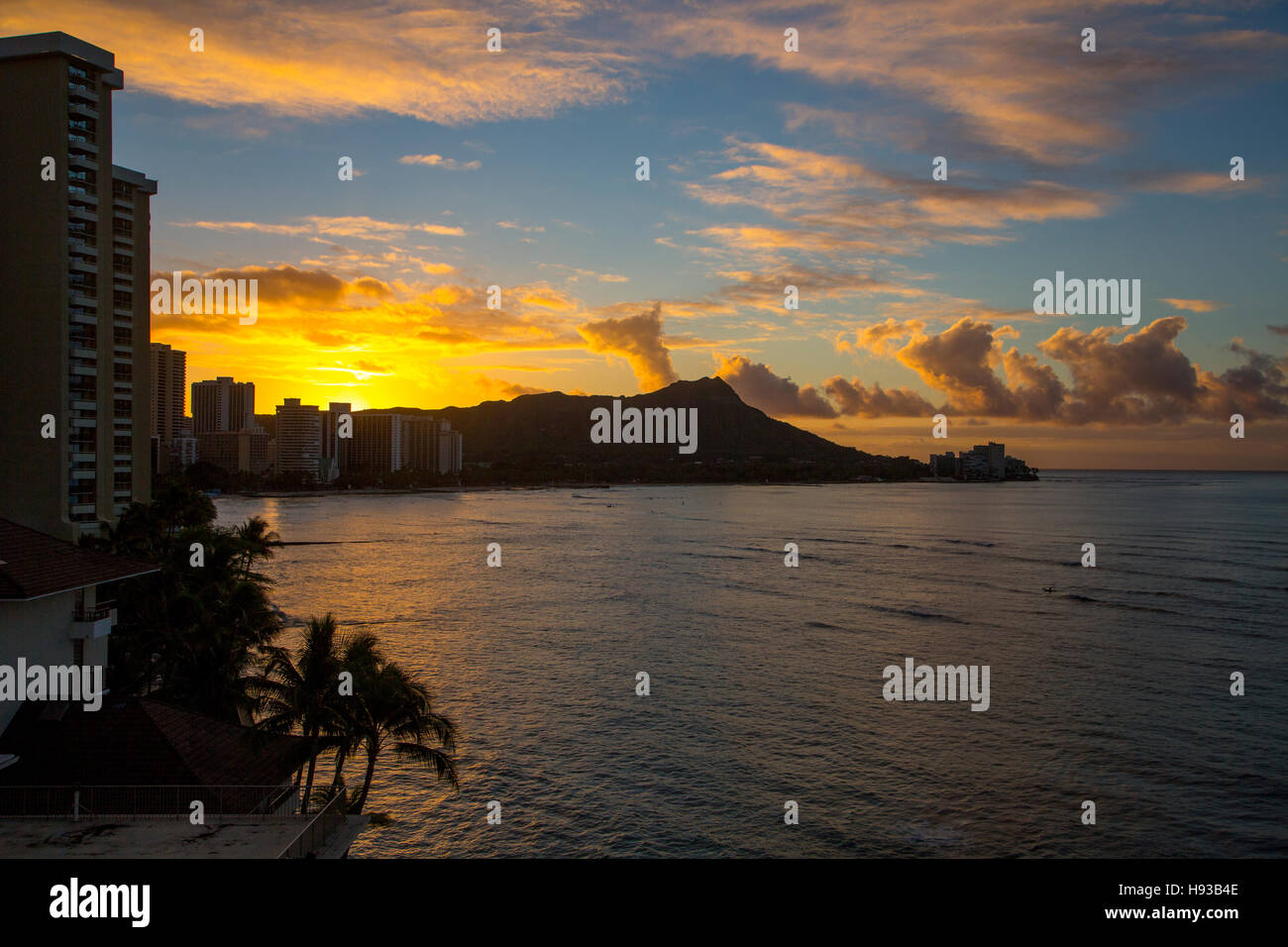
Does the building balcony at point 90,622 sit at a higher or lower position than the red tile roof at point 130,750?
higher

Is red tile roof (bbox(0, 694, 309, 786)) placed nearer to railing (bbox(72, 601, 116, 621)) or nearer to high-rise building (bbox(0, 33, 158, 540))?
railing (bbox(72, 601, 116, 621))

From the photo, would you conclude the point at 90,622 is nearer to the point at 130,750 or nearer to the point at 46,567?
the point at 46,567

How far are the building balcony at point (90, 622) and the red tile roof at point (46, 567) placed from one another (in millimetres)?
1361

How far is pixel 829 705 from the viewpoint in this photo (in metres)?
43.2

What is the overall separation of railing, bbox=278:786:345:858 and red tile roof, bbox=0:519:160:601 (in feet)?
30.7

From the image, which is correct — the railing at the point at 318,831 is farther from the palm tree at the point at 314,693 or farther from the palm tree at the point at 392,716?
the palm tree at the point at 314,693

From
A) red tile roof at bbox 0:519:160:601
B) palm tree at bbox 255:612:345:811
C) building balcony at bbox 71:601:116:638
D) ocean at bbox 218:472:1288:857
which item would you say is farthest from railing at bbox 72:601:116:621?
ocean at bbox 218:472:1288:857

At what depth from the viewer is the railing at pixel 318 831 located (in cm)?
1806

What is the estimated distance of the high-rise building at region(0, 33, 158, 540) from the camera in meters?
53.4

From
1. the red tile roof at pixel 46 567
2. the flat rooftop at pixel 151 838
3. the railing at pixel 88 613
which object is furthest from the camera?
the railing at pixel 88 613

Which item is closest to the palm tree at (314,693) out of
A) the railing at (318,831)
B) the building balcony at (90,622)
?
the railing at (318,831)

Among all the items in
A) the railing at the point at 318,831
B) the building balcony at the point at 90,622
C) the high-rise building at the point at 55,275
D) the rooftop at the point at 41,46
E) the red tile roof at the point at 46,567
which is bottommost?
the railing at the point at 318,831

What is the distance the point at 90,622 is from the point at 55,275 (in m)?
41.0
